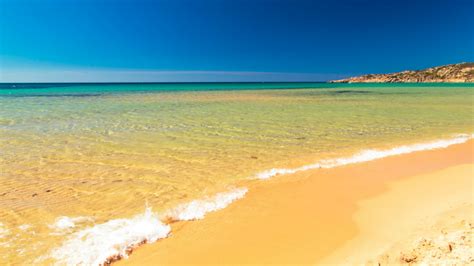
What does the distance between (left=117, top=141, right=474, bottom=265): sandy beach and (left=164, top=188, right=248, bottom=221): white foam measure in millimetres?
152


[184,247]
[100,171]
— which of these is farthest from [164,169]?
[184,247]

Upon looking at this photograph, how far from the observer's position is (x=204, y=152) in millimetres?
8516

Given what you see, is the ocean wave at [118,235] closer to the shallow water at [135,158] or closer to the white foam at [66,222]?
the white foam at [66,222]

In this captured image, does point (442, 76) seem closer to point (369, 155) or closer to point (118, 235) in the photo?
point (369, 155)

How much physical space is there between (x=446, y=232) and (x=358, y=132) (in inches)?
333

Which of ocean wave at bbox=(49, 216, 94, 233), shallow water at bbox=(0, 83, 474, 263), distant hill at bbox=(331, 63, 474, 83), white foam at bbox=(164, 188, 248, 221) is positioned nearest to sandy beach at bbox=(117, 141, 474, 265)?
white foam at bbox=(164, 188, 248, 221)

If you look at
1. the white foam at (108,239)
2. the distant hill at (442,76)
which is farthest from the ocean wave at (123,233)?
the distant hill at (442,76)

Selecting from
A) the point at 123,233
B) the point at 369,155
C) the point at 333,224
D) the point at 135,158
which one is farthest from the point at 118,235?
the point at 369,155

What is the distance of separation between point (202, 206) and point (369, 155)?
17.1 ft

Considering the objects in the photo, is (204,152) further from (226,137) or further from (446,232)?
(446,232)

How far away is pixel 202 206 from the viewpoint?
5.12m

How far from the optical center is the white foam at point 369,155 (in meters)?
6.97

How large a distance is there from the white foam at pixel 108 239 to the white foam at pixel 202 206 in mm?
333

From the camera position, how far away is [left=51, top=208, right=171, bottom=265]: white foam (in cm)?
370
